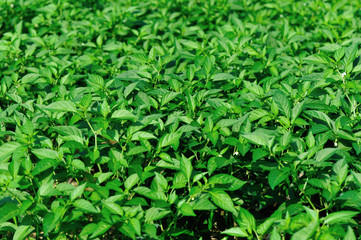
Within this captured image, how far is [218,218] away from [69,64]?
1.70 metres

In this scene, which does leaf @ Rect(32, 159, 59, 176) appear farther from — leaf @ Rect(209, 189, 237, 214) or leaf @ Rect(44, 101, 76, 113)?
leaf @ Rect(209, 189, 237, 214)

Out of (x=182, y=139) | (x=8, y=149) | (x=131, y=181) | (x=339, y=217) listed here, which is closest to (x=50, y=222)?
(x=131, y=181)

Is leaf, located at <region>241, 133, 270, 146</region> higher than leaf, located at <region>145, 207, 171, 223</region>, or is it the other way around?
leaf, located at <region>241, 133, 270, 146</region>

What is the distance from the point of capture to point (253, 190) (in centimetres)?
245

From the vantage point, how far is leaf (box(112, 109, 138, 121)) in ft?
7.18

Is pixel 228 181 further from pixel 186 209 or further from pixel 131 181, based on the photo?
pixel 131 181

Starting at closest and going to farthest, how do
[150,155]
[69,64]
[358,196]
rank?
[358,196] → [150,155] → [69,64]

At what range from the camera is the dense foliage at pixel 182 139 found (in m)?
1.92

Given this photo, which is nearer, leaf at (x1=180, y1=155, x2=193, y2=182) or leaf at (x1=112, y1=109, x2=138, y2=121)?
leaf at (x1=180, y1=155, x2=193, y2=182)

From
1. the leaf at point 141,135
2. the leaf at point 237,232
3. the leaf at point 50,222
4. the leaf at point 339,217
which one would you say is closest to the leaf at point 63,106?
the leaf at point 141,135

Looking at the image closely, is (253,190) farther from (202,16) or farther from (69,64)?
(202,16)

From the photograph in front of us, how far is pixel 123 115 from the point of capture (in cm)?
220

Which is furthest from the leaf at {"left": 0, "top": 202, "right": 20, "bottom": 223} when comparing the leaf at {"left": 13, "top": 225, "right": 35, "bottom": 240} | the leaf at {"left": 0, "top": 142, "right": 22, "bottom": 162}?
the leaf at {"left": 0, "top": 142, "right": 22, "bottom": 162}

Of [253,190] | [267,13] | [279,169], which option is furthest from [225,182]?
[267,13]
